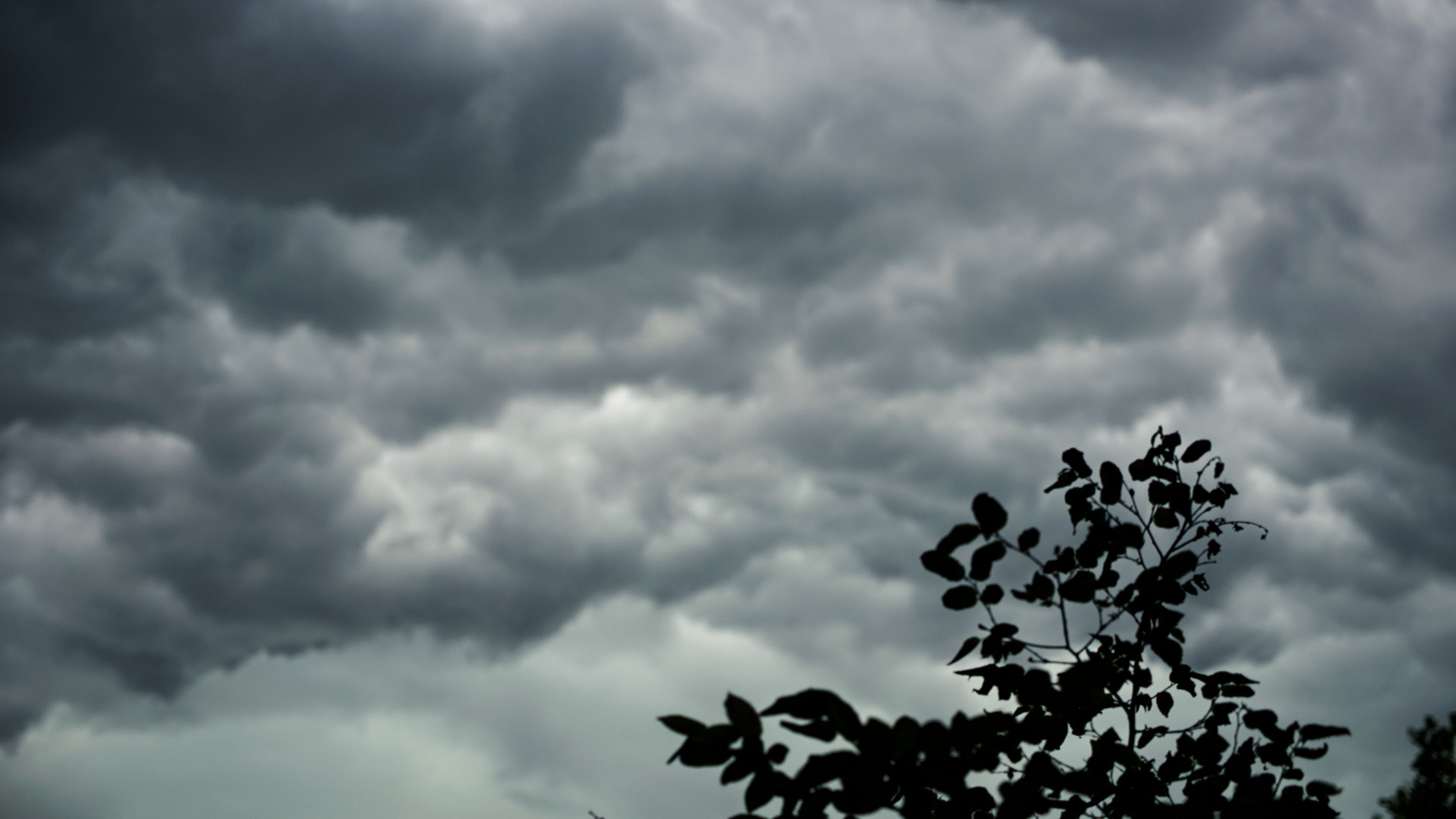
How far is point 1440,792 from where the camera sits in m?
37.2

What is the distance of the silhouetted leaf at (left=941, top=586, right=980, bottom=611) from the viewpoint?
452 centimetres

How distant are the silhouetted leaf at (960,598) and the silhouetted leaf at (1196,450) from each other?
2.83 m

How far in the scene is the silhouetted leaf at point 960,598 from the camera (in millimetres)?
4520

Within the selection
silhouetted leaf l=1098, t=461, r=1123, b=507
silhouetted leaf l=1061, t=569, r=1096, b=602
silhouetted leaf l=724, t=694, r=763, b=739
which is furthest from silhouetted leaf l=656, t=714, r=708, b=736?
silhouetted leaf l=1098, t=461, r=1123, b=507

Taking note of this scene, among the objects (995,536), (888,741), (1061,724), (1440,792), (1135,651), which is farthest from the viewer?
(1440,792)

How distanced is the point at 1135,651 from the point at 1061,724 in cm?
97

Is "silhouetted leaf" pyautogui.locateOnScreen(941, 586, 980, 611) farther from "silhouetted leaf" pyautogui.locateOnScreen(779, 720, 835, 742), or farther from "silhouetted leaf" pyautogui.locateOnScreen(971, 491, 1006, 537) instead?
"silhouetted leaf" pyautogui.locateOnScreen(779, 720, 835, 742)

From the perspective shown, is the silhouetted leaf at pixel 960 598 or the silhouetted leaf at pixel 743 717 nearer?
the silhouetted leaf at pixel 743 717

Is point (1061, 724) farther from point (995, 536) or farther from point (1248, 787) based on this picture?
point (995, 536)

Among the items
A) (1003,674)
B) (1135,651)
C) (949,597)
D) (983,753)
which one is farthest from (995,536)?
(1135,651)

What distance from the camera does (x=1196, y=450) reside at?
6398mm

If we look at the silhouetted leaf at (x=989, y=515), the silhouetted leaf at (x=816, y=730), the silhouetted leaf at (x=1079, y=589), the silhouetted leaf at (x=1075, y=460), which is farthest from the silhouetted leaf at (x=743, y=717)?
the silhouetted leaf at (x=1075, y=460)

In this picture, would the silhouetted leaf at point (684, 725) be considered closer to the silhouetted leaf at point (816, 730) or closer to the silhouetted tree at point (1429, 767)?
the silhouetted leaf at point (816, 730)

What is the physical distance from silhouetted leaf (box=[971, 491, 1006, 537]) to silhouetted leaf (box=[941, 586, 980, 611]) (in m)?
0.45
